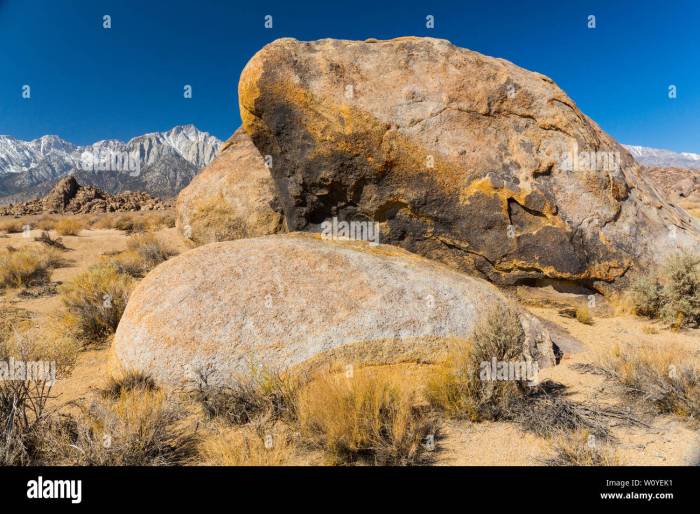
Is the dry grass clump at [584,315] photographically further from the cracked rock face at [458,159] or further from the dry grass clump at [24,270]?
the dry grass clump at [24,270]

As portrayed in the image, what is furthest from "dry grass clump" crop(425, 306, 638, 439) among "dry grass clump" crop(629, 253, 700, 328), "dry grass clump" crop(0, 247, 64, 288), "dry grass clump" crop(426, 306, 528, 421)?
"dry grass clump" crop(0, 247, 64, 288)

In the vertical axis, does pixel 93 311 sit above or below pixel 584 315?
above

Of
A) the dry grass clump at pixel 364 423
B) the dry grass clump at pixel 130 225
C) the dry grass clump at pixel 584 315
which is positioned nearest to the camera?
the dry grass clump at pixel 364 423

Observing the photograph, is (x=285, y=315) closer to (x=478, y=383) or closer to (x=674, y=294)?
(x=478, y=383)

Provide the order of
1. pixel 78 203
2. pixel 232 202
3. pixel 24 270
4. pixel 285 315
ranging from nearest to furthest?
pixel 285 315 < pixel 24 270 < pixel 232 202 < pixel 78 203

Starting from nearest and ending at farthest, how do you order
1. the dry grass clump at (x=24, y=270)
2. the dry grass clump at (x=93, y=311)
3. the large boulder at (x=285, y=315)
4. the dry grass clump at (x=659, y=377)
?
the dry grass clump at (x=659, y=377) → the large boulder at (x=285, y=315) → the dry grass clump at (x=93, y=311) → the dry grass clump at (x=24, y=270)

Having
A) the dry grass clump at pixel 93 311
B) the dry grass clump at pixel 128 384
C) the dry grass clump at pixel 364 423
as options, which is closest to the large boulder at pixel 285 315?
the dry grass clump at pixel 128 384

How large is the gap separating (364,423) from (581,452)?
156cm

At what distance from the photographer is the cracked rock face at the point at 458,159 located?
6816mm

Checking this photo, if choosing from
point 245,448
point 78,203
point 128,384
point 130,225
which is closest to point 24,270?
point 128,384

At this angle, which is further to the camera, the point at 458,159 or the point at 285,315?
the point at 458,159

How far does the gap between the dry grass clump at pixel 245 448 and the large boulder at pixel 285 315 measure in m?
0.63

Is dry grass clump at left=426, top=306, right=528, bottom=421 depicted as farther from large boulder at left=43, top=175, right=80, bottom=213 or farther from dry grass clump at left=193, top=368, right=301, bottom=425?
large boulder at left=43, top=175, right=80, bottom=213

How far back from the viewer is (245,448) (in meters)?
3.07
